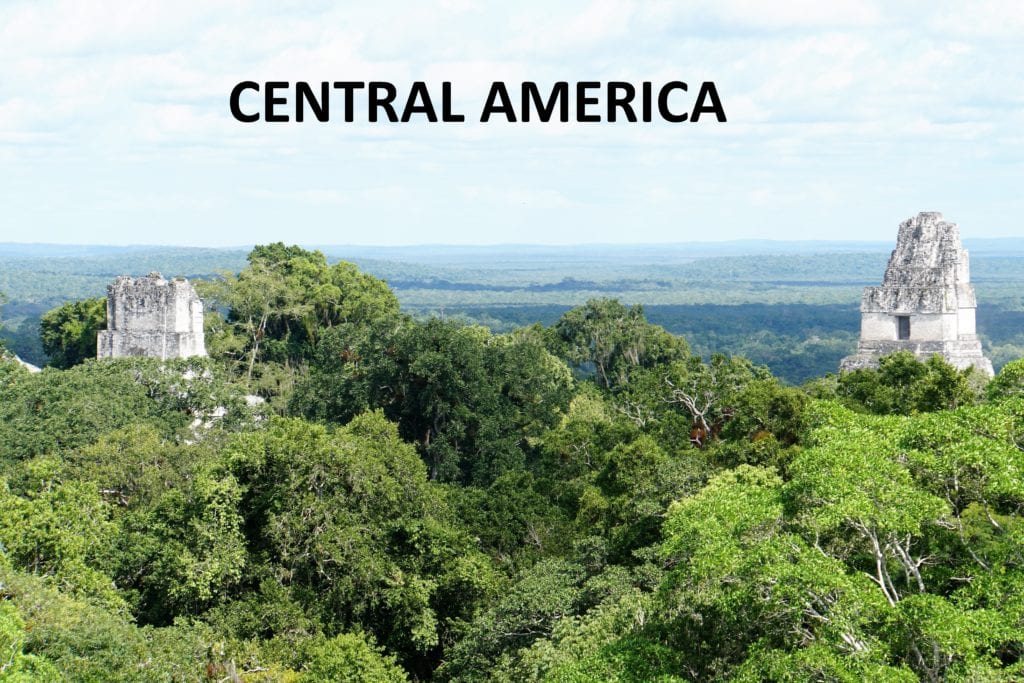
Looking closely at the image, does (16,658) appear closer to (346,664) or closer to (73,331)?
(346,664)

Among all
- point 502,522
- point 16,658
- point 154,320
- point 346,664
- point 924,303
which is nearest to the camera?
point 16,658

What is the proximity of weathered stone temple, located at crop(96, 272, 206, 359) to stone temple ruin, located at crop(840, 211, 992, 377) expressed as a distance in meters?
14.3

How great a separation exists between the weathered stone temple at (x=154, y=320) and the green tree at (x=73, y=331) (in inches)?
322

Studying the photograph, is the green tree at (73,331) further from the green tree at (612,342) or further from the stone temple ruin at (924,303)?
the stone temple ruin at (924,303)

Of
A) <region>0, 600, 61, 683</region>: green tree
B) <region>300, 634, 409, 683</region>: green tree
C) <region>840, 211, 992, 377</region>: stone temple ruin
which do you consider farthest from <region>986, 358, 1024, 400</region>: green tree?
<region>840, 211, 992, 377</region>: stone temple ruin

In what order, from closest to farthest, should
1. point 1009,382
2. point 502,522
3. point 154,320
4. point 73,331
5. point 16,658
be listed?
point 16,658 → point 1009,382 → point 502,522 → point 154,320 → point 73,331

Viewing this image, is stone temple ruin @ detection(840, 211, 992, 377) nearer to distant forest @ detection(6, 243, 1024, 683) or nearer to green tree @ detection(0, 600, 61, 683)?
distant forest @ detection(6, 243, 1024, 683)

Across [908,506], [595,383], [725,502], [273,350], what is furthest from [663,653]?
[273,350]

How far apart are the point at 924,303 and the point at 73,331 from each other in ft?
84.3

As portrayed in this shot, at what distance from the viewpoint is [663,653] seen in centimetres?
1530

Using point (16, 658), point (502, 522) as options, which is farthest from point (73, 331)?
point (16, 658)

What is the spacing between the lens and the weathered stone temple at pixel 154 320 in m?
36.7

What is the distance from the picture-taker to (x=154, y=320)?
36969 millimetres

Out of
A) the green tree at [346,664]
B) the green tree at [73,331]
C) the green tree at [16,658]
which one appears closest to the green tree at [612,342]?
the green tree at [73,331]
